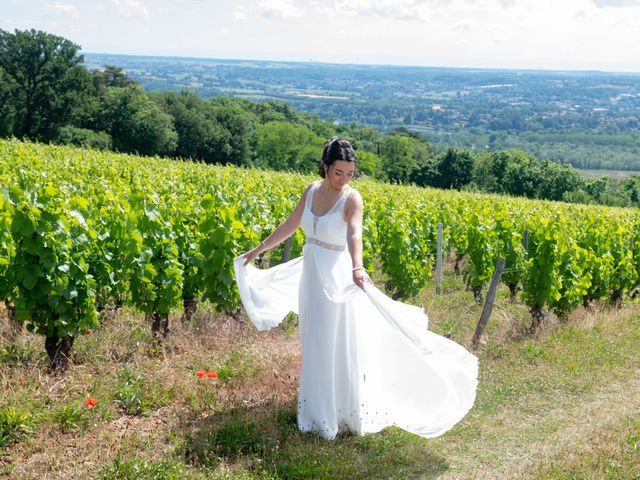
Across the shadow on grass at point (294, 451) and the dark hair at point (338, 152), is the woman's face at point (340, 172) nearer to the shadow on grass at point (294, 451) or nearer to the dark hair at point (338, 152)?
the dark hair at point (338, 152)

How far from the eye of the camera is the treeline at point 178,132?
171ft

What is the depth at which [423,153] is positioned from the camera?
100438 millimetres

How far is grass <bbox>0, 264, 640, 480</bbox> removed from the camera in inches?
188

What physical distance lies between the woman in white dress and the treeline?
37526 mm

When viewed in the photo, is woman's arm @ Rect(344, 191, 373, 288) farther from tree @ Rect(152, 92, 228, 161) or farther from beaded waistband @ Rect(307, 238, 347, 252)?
tree @ Rect(152, 92, 228, 161)

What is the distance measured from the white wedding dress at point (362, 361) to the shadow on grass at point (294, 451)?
15cm

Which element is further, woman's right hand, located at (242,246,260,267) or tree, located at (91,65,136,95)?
tree, located at (91,65,136,95)

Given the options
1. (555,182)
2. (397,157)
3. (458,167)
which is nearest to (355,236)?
(458,167)

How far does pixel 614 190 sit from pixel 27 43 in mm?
68614

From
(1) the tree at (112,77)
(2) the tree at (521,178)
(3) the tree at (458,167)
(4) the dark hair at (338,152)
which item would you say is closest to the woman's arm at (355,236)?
(4) the dark hair at (338,152)

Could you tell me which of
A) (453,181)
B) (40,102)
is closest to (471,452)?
(40,102)

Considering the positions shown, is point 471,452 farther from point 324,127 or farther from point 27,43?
point 324,127

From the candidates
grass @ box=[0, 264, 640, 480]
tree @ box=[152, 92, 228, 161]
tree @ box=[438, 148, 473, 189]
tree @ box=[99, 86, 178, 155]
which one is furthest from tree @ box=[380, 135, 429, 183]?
grass @ box=[0, 264, 640, 480]

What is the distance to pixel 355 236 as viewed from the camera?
5.11 meters
